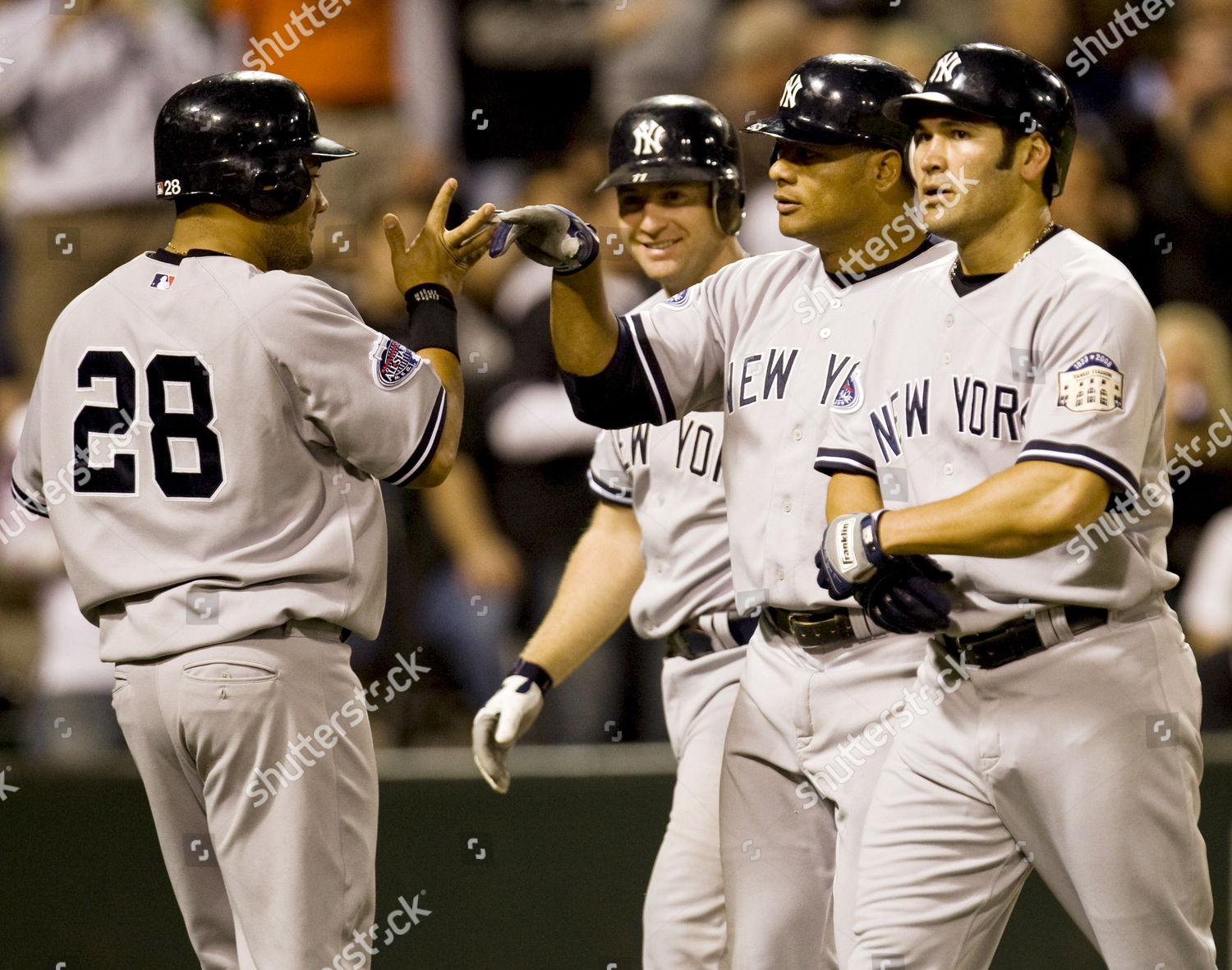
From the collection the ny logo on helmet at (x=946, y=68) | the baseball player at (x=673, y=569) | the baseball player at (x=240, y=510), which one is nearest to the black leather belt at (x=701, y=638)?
the baseball player at (x=673, y=569)

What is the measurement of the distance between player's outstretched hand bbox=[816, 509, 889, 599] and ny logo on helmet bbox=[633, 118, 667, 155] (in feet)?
4.27

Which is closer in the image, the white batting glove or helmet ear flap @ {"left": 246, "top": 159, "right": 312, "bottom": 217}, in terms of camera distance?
helmet ear flap @ {"left": 246, "top": 159, "right": 312, "bottom": 217}

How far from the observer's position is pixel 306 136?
3139 mm

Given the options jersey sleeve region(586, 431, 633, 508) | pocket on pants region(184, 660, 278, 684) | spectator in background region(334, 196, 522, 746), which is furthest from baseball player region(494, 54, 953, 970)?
spectator in background region(334, 196, 522, 746)

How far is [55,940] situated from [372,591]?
7.44 feet

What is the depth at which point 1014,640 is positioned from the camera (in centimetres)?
292

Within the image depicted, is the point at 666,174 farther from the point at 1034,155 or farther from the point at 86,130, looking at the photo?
the point at 86,130

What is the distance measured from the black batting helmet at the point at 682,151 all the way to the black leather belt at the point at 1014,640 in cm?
143

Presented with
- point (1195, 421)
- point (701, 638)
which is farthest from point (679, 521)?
point (1195, 421)

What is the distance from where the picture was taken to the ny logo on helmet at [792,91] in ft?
11.3

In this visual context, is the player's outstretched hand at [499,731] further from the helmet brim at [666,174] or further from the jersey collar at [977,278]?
the jersey collar at [977,278]

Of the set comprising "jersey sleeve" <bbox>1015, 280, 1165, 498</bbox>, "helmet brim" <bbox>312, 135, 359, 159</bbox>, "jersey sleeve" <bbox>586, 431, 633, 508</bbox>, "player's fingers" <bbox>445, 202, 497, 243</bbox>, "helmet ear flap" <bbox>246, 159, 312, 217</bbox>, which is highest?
"helmet brim" <bbox>312, 135, 359, 159</bbox>

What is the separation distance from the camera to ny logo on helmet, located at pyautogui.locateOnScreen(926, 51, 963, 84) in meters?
2.99

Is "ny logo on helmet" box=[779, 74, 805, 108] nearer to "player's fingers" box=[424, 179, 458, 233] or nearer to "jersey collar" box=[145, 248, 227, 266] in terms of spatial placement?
"player's fingers" box=[424, 179, 458, 233]
